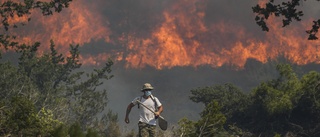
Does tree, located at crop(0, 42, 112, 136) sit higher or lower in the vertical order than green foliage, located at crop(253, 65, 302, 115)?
higher

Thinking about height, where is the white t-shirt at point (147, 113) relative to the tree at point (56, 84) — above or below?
below

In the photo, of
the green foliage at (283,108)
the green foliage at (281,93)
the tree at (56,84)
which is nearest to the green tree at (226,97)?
the green foliage at (283,108)

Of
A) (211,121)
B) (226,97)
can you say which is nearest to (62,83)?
(226,97)

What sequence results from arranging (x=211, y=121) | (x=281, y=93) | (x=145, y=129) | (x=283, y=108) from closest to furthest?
(x=145, y=129), (x=211, y=121), (x=283, y=108), (x=281, y=93)

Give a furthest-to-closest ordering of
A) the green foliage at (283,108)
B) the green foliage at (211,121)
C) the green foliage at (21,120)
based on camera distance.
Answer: the green foliage at (283,108)
the green foliage at (211,121)
the green foliage at (21,120)

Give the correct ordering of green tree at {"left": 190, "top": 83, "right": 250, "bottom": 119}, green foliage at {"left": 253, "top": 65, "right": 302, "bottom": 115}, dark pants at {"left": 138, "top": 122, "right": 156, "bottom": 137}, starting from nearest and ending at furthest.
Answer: dark pants at {"left": 138, "top": 122, "right": 156, "bottom": 137}, green foliage at {"left": 253, "top": 65, "right": 302, "bottom": 115}, green tree at {"left": 190, "top": 83, "right": 250, "bottom": 119}

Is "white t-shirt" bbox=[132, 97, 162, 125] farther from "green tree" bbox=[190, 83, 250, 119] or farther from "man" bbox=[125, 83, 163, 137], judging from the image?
"green tree" bbox=[190, 83, 250, 119]

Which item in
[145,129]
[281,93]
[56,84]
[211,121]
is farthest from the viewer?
[56,84]

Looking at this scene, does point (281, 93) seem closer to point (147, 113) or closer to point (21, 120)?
point (147, 113)

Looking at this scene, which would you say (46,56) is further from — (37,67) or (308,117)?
(308,117)

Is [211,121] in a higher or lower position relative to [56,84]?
lower

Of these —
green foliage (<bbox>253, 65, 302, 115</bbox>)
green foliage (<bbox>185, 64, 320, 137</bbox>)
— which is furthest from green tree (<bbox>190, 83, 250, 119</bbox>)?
green foliage (<bbox>253, 65, 302, 115</bbox>)

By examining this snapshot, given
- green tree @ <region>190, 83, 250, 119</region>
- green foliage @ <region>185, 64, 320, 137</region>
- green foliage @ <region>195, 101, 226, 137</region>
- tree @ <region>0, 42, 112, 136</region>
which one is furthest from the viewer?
tree @ <region>0, 42, 112, 136</region>

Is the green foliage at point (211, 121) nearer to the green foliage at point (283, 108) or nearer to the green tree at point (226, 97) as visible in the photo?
the green foliage at point (283, 108)
